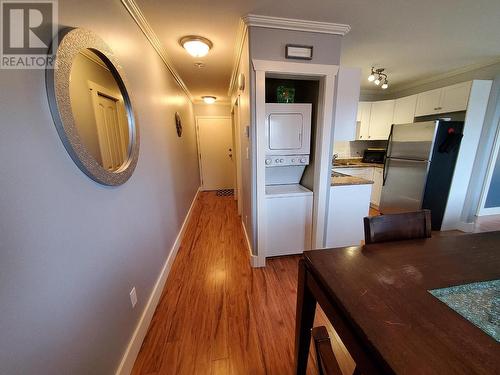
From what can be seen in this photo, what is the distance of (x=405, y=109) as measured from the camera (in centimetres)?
334

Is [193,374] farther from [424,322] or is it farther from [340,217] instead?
[340,217]

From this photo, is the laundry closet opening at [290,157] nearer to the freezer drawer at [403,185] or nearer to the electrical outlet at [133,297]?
the electrical outlet at [133,297]

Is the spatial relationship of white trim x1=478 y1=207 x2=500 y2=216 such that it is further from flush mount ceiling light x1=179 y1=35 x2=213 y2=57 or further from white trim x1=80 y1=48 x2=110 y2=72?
white trim x1=80 y1=48 x2=110 y2=72

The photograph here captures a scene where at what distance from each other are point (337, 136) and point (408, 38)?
4.06 ft

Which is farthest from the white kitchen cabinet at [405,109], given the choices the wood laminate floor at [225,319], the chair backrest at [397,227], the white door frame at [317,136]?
the wood laminate floor at [225,319]

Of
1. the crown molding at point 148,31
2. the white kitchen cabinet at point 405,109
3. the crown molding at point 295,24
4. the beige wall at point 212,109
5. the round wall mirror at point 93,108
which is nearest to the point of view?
the round wall mirror at point 93,108

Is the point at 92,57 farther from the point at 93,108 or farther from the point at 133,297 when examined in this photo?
the point at 133,297

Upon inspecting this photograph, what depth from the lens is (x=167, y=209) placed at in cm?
214

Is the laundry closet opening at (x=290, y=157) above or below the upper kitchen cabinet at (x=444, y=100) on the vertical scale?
below

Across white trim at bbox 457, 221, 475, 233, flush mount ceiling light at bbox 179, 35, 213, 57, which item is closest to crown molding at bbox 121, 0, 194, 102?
flush mount ceiling light at bbox 179, 35, 213, 57

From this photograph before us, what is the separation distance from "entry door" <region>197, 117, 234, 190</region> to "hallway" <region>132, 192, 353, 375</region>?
2989mm

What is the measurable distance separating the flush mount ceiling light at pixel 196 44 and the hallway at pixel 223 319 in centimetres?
231

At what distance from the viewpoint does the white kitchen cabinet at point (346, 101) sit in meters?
1.83

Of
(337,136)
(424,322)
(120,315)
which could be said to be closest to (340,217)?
(337,136)
